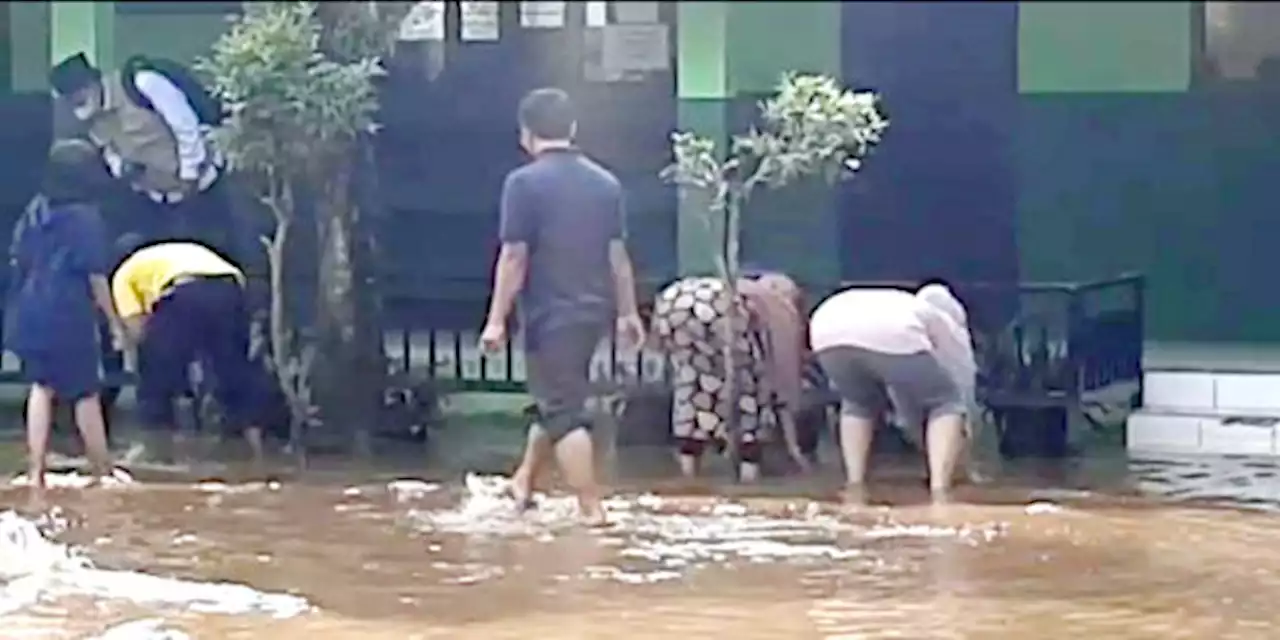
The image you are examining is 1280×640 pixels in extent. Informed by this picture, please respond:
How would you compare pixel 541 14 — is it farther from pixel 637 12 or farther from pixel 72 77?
pixel 72 77

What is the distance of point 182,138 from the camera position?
13336 millimetres

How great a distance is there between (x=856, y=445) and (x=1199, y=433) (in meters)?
2.17

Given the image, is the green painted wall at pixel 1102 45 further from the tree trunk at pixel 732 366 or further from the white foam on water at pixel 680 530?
the white foam on water at pixel 680 530

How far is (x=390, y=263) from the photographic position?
44.5 feet

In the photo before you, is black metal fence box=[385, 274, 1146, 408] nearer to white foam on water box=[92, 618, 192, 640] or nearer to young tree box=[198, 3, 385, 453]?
young tree box=[198, 3, 385, 453]

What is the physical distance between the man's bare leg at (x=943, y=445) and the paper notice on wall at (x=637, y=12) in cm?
507

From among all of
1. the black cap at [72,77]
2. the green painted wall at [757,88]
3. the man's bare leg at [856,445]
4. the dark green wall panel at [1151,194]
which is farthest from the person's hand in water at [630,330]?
the dark green wall panel at [1151,194]

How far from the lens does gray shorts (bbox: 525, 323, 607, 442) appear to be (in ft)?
32.7

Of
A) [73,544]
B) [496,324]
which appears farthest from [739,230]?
[73,544]

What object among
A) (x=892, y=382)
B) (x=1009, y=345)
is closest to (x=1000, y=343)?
(x=1009, y=345)

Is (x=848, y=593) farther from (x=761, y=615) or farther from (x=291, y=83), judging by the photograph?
(x=291, y=83)

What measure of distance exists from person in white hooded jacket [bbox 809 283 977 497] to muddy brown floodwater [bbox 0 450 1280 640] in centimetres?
26

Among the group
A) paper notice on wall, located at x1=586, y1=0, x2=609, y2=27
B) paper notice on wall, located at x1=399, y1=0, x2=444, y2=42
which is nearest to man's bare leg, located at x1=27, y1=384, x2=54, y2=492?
paper notice on wall, located at x1=399, y1=0, x2=444, y2=42

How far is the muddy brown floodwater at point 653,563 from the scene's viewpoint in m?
7.80
